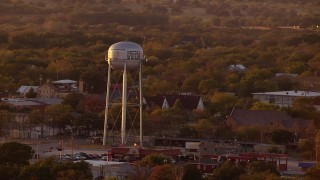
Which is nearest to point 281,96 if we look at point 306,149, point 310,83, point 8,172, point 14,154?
point 310,83

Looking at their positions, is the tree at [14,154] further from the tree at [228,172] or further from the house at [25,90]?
the house at [25,90]

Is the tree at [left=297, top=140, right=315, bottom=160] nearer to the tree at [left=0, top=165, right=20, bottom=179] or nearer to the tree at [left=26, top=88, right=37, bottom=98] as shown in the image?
the tree at [left=0, top=165, right=20, bottom=179]

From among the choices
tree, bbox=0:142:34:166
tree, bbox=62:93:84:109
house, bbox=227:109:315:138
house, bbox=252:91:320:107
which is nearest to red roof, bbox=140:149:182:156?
tree, bbox=0:142:34:166

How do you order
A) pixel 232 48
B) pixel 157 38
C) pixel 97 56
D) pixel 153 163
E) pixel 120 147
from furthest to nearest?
A: pixel 157 38 → pixel 232 48 → pixel 97 56 → pixel 120 147 → pixel 153 163

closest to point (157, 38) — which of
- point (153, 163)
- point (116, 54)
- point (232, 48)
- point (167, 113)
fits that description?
point (232, 48)

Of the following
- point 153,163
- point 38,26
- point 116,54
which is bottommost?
point 153,163

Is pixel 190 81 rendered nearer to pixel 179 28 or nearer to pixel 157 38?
pixel 157 38
